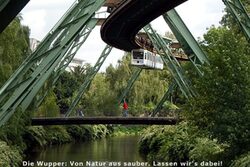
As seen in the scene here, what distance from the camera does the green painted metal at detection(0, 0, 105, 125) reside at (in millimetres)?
13953

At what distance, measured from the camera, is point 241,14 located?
24562 mm

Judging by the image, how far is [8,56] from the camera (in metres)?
24.9

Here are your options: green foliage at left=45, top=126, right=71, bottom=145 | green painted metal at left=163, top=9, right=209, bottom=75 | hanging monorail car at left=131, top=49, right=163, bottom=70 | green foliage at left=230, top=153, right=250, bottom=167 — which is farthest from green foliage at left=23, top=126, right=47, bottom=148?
green foliage at left=230, top=153, right=250, bottom=167

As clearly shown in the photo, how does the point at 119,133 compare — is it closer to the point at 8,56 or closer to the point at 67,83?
the point at 67,83

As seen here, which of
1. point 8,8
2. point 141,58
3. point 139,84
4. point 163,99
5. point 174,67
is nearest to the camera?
point 8,8

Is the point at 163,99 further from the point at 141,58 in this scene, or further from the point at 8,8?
the point at 8,8

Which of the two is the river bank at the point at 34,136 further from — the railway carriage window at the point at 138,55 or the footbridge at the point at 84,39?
the railway carriage window at the point at 138,55

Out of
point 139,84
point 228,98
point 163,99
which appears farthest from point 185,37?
point 139,84

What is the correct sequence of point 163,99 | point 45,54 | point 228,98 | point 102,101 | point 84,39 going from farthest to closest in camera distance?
point 102,101
point 163,99
point 84,39
point 228,98
point 45,54

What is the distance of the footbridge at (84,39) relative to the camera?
45.9 ft

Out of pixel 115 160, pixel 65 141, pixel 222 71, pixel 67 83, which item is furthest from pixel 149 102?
pixel 222 71

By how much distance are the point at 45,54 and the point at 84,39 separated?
20.8 meters

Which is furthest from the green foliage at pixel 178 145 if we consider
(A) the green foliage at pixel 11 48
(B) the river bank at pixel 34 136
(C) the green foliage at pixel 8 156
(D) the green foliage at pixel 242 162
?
(A) the green foliage at pixel 11 48

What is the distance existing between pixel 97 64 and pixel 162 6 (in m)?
18.9
